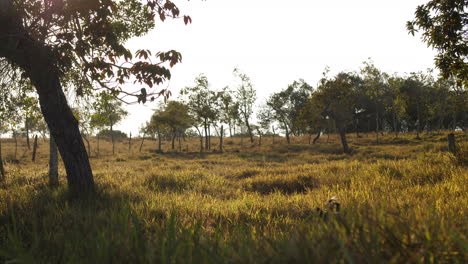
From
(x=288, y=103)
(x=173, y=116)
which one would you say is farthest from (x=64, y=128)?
(x=288, y=103)

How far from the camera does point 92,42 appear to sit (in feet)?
14.5

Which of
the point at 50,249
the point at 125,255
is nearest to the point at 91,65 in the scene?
the point at 50,249

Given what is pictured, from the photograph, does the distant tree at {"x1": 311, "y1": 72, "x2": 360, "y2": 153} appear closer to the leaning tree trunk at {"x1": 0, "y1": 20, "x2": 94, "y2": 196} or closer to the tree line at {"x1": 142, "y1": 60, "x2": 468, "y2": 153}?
the tree line at {"x1": 142, "y1": 60, "x2": 468, "y2": 153}

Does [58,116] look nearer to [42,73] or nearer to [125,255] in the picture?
[42,73]

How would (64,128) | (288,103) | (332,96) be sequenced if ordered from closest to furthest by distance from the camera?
(64,128) → (332,96) → (288,103)

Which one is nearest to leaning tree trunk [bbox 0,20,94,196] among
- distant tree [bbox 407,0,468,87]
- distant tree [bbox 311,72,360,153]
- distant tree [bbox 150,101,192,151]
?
distant tree [bbox 407,0,468,87]

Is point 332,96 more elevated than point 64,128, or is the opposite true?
point 332,96

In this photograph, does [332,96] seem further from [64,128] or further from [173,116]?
[173,116]

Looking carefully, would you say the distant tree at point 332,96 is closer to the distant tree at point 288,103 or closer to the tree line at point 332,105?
the tree line at point 332,105

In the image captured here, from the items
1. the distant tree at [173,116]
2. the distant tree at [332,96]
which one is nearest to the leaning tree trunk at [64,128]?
the distant tree at [332,96]

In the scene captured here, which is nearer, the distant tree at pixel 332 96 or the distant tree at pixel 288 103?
the distant tree at pixel 332 96

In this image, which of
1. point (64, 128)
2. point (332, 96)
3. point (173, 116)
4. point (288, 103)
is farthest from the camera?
point (288, 103)

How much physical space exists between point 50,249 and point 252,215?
2.31 metres

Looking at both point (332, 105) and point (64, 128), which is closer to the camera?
point (64, 128)
